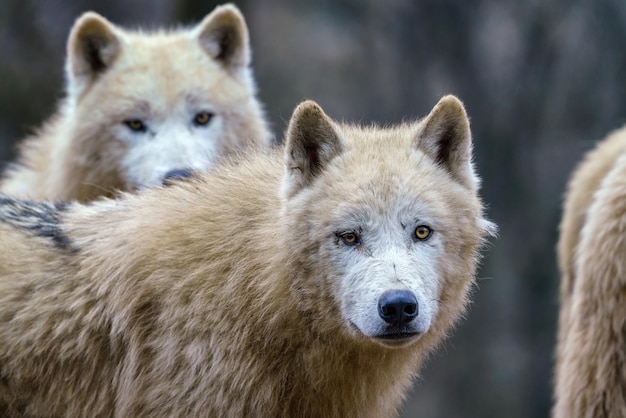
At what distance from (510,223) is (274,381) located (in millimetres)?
10515

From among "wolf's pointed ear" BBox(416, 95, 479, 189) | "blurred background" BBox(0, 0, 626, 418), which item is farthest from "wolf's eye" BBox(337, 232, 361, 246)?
"blurred background" BBox(0, 0, 626, 418)

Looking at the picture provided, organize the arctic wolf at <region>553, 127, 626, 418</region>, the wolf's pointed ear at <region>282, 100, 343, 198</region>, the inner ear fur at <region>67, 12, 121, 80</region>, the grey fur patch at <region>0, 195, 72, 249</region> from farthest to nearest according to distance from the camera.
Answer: the inner ear fur at <region>67, 12, 121, 80</region>
the arctic wolf at <region>553, 127, 626, 418</region>
the grey fur patch at <region>0, 195, 72, 249</region>
the wolf's pointed ear at <region>282, 100, 343, 198</region>

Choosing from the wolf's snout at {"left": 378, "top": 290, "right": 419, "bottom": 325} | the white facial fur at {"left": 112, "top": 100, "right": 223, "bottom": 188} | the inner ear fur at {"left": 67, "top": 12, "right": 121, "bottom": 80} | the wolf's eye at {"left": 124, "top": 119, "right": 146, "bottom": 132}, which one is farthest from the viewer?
the inner ear fur at {"left": 67, "top": 12, "right": 121, "bottom": 80}

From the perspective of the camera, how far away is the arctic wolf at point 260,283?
4.96 m

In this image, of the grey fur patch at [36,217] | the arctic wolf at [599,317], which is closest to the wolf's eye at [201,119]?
the grey fur patch at [36,217]

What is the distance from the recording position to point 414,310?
466 centimetres

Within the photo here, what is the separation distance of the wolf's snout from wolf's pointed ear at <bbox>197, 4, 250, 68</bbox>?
4404 millimetres

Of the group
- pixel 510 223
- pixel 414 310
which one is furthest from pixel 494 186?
pixel 414 310

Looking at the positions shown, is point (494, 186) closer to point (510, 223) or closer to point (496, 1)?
point (510, 223)

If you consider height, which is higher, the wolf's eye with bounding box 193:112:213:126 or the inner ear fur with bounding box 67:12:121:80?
the inner ear fur with bounding box 67:12:121:80

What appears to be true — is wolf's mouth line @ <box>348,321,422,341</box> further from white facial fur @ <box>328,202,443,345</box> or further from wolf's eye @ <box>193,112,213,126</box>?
wolf's eye @ <box>193,112,213,126</box>

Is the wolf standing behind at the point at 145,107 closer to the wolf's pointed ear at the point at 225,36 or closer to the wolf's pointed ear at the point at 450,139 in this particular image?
the wolf's pointed ear at the point at 225,36

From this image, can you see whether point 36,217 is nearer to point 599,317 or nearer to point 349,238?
point 349,238

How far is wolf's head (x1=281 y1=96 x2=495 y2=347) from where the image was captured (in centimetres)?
478
